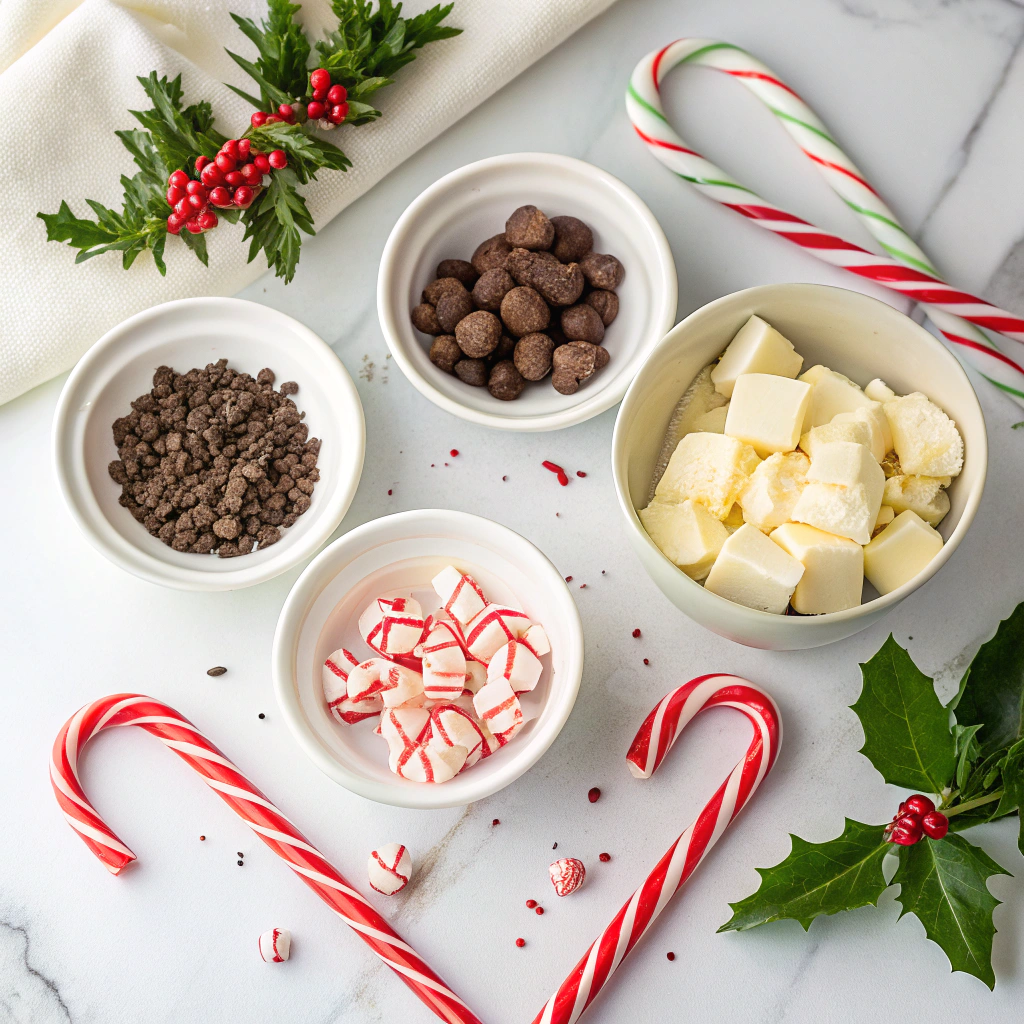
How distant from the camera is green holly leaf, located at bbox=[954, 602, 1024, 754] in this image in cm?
131

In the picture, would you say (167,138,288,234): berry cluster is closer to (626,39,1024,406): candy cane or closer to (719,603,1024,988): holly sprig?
(626,39,1024,406): candy cane

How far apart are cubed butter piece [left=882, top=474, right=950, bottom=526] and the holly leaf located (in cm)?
49

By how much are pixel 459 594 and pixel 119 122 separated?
1019 mm

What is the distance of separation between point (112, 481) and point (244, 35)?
0.81m

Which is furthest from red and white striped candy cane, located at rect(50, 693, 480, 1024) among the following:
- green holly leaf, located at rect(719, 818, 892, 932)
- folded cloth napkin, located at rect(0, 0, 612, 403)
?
folded cloth napkin, located at rect(0, 0, 612, 403)

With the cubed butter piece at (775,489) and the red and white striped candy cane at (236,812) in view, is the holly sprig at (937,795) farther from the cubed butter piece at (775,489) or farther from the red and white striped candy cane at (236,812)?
the red and white striped candy cane at (236,812)

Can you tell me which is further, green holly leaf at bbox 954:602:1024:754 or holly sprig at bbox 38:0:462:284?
holly sprig at bbox 38:0:462:284

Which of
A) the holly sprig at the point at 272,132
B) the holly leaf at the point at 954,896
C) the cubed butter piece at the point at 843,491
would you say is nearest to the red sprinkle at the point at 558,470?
the cubed butter piece at the point at 843,491

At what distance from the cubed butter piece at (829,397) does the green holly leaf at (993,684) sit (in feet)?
1.29

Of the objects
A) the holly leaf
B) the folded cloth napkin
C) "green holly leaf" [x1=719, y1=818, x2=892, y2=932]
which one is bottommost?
the holly leaf

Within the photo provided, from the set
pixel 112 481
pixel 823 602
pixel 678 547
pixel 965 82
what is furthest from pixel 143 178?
pixel 965 82

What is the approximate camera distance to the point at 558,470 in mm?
1508

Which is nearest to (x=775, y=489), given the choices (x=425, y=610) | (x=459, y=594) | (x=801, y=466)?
(x=801, y=466)

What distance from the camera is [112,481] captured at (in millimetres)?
1499
